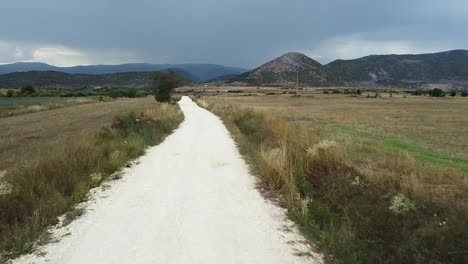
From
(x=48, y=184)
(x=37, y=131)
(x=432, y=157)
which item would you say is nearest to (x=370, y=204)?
(x=48, y=184)

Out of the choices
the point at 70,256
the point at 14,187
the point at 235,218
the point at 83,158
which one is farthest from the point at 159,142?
the point at 70,256

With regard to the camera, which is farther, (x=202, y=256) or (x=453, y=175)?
(x=453, y=175)

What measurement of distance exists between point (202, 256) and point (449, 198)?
167 inches

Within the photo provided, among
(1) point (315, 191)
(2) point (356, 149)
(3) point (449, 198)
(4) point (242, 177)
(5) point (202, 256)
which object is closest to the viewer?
(5) point (202, 256)

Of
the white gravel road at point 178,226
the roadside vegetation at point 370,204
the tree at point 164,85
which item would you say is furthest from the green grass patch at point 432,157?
the tree at point 164,85

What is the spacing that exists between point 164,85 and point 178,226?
179ft

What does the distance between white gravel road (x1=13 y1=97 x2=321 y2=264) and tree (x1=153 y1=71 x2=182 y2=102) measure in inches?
1951

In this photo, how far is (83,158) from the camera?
11.8 meters

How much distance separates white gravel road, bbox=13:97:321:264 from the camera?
19.5ft

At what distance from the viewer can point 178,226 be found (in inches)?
282

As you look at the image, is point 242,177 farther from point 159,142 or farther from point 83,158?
point 159,142

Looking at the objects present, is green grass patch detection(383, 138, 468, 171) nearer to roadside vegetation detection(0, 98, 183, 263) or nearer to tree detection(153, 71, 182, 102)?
roadside vegetation detection(0, 98, 183, 263)

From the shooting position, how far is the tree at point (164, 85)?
60.5 metres

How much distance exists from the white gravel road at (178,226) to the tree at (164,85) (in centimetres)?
4955
